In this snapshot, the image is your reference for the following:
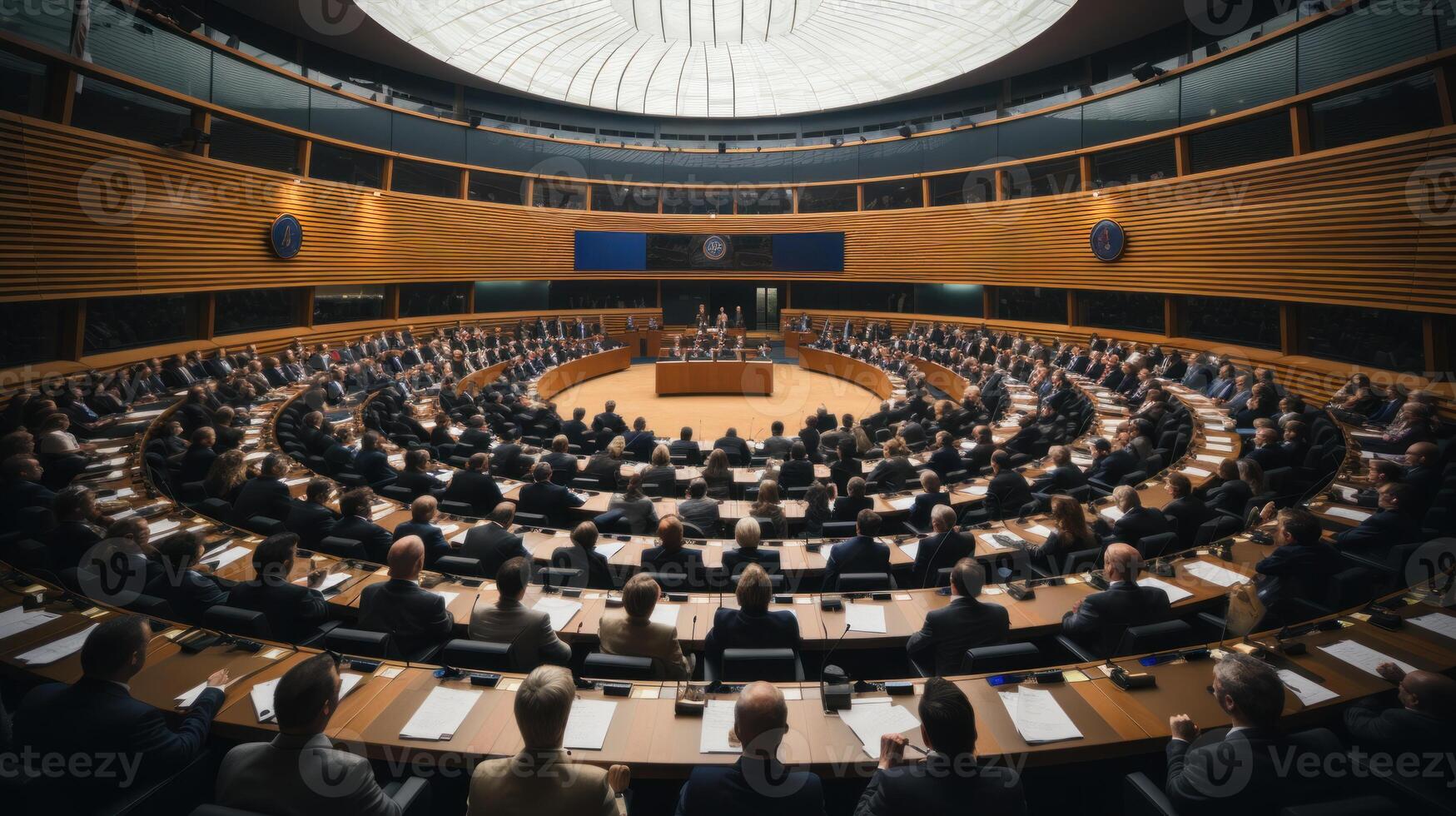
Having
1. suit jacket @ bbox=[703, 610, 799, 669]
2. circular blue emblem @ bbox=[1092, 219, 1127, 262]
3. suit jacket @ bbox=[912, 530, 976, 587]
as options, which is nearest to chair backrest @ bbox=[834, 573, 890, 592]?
suit jacket @ bbox=[912, 530, 976, 587]

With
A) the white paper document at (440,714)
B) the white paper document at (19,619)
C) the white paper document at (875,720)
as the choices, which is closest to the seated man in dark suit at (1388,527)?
the white paper document at (875,720)

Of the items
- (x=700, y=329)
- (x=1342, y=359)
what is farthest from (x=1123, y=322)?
(x=700, y=329)

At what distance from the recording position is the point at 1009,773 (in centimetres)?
232

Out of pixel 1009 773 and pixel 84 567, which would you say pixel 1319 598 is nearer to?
pixel 1009 773

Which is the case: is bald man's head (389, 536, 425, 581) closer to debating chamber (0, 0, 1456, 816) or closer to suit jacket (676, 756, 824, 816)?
debating chamber (0, 0, 1456, 816)

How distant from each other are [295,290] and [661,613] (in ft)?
57.1

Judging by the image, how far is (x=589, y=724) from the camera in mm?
3020

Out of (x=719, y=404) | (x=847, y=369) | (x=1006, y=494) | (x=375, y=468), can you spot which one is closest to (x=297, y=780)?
(x=375, y=468)

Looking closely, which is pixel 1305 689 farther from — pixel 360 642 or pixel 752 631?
pixel 360 642

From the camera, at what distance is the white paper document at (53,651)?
322 cm

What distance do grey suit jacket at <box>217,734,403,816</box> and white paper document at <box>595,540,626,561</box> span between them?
302 cm

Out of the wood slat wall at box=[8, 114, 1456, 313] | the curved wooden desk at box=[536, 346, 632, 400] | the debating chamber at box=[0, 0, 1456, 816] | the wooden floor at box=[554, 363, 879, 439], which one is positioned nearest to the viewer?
the debating chamber at box=[0, 0, 1456, 816]

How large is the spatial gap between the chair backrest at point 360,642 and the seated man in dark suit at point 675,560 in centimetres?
196

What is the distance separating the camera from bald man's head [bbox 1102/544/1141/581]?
3766 mm
